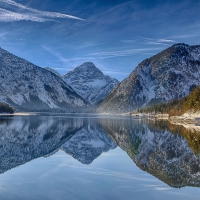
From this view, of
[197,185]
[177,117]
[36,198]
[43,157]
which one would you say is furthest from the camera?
[177,117]

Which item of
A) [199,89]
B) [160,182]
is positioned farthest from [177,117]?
[160,182]

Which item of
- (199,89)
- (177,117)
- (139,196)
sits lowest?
(139,196)

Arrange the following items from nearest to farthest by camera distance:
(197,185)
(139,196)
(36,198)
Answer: (36,198), (139,196), (197,185)

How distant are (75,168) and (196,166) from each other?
1095 centimetres

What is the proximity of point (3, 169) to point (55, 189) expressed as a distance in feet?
25.5

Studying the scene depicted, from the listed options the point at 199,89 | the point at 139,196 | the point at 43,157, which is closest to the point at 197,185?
the point at 139,196

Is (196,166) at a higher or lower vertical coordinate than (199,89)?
lower

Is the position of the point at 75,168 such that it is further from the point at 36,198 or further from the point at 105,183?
the point at 36,198

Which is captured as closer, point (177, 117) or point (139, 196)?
point (139, 196)

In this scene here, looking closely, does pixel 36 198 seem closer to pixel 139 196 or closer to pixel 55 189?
pixel 55 189

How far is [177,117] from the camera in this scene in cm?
13050

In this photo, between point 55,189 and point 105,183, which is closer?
point 55,189

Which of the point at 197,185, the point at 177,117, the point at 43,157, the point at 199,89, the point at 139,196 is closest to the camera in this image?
the point at 139,196

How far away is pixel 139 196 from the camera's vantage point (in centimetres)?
1833
